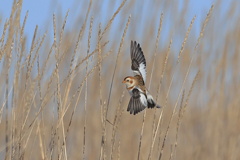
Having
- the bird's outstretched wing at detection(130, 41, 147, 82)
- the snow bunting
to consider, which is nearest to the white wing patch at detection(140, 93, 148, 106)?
the snow bunting

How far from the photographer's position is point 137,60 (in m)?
1.93

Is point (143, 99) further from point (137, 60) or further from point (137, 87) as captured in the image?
point (137, 60)

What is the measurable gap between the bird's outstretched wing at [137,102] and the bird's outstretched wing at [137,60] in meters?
0.13

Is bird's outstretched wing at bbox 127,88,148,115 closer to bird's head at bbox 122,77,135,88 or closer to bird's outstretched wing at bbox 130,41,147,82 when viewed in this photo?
bird's head at bbox 122,77,135,88

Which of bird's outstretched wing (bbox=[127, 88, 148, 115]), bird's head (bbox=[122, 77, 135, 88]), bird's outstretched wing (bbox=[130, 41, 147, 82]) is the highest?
bird's outstretched wing (bbox=[130, 41, 147, 82])

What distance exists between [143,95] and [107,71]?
1855mm

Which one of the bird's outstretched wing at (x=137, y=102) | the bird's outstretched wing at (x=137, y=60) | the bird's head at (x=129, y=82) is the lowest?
the bird's outstretched wing at (x=137, y=102)

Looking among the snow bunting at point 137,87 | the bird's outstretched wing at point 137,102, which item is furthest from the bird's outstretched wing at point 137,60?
the bird's outstretched wing at point 137,102

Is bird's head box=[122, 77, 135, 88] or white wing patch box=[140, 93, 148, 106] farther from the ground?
bird's head box=[122, 77, 135, 88]

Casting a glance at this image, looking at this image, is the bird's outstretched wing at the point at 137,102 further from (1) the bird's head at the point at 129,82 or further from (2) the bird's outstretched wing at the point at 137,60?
(2) the bird's outstretched wing at the point at 137,60

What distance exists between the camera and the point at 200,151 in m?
3.67

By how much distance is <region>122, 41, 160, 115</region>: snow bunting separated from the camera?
5.78ft

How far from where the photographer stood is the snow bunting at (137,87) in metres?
1.76

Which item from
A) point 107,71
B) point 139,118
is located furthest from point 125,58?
point 139,118
